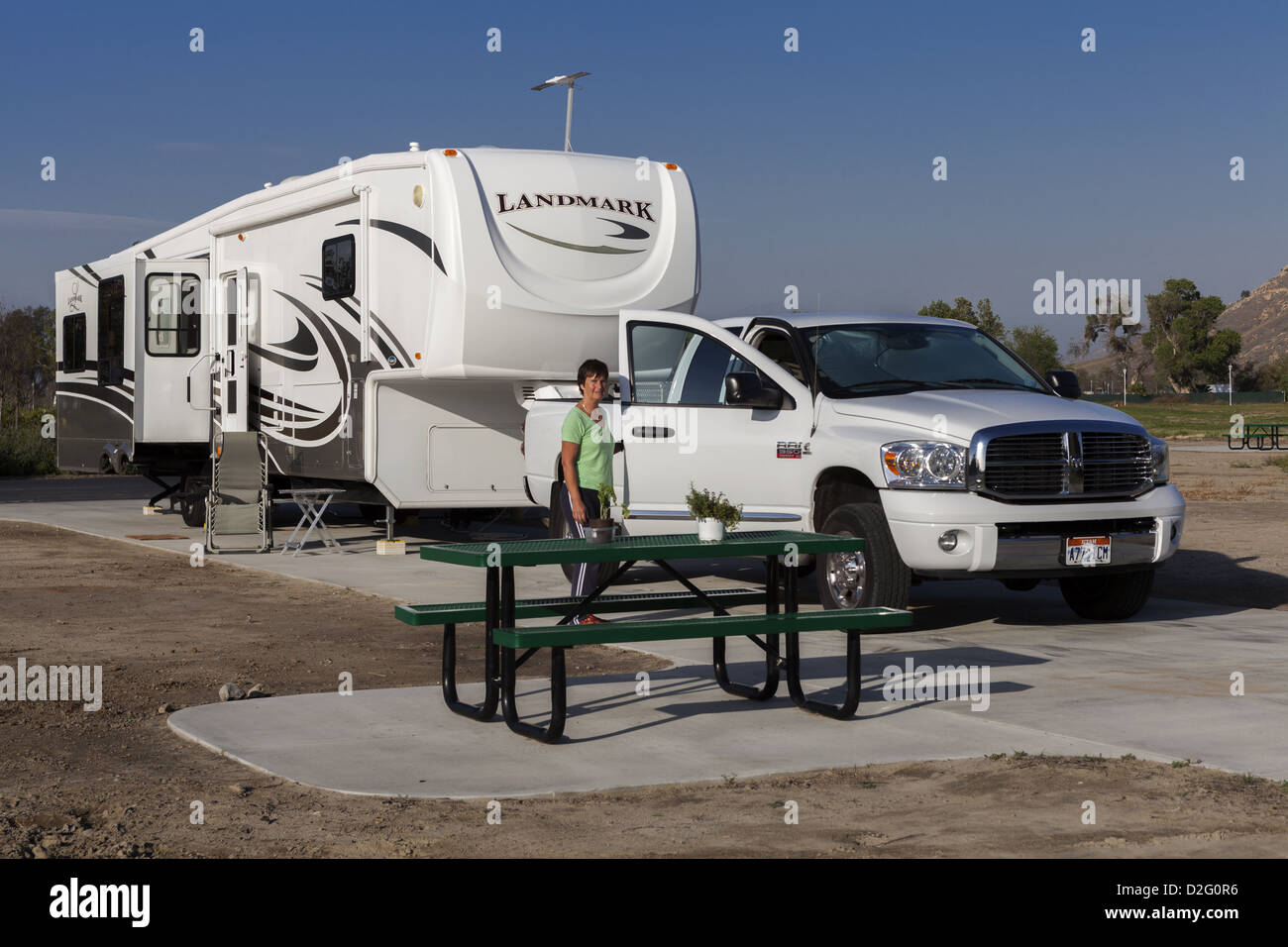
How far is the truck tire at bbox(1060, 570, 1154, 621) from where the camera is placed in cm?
1117

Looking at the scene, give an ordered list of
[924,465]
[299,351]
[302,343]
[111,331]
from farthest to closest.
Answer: [111,331] < [299,351] < [302,343] < [924,465]

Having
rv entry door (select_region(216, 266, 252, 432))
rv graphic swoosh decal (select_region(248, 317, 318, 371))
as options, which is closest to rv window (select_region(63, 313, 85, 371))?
rv entry door (select_region(216, 266, 252, 432))

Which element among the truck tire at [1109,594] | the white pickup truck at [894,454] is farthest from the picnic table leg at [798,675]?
the truck tire at [1109,594]

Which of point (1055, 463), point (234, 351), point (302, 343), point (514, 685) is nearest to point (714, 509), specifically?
point (514, 685)

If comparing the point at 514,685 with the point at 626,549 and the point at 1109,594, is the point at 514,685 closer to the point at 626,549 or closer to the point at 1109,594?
the point at 626,549

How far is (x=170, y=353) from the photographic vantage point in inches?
736

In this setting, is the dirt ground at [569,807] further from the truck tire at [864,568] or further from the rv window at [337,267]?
the rv window at [337,267]

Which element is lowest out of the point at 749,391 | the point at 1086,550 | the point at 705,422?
the point at 1086,550

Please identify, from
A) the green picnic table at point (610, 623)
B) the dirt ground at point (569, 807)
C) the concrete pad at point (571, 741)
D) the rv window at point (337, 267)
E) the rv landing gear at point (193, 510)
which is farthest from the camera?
the rv landing gear at point (193, 510)

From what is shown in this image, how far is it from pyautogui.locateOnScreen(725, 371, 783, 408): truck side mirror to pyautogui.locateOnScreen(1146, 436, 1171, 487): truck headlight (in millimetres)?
2602

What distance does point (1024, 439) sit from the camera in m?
10.2

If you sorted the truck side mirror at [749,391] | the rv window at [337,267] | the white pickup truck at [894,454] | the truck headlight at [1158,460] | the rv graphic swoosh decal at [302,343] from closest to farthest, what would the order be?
the white pickup truck at [894,454]
the truck headlight at [1158,460]
the truck side mirror at [749,391]
the rv window at [337,267]
the rv graphic swoosh decal at [302,343]

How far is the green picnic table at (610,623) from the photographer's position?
7.00 metres

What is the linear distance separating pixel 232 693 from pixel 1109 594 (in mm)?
6367
